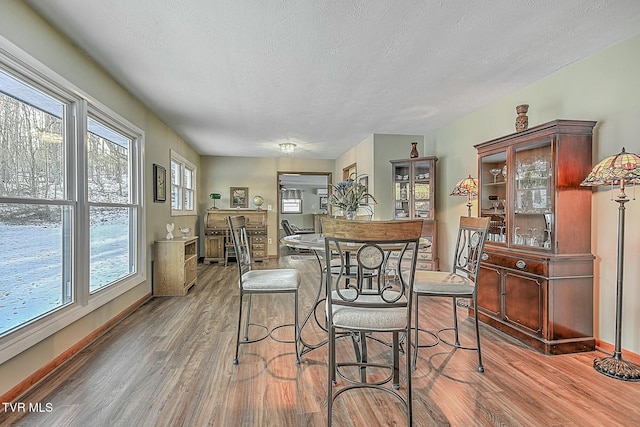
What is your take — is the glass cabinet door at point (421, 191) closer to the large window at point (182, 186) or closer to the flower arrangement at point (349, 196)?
the flower arrangement at point (349, 196)

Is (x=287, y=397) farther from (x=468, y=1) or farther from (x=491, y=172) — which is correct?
(x=491, y=172)

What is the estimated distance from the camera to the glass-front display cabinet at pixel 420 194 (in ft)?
15.7

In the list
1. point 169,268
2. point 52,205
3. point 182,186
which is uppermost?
point 182,186

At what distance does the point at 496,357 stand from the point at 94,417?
2612mm

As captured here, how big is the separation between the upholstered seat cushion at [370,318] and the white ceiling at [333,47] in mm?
1803

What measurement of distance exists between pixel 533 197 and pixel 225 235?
18.2 ft

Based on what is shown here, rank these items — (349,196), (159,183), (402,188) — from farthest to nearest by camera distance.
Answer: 1. (402,188)
2. (159,183)
3. (349,196)

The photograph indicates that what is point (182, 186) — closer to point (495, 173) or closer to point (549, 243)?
point (495, 173)

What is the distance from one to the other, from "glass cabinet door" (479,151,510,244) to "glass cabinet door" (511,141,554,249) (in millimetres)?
164

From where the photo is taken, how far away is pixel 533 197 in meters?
2.80

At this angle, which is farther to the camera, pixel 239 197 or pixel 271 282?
pixel 239 197

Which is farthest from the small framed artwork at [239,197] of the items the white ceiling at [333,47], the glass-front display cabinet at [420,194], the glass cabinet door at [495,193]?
the glass cabinet door at [495,193]

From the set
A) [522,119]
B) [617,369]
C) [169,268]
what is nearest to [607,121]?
[522,119]

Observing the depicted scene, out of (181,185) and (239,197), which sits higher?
(181,185)
